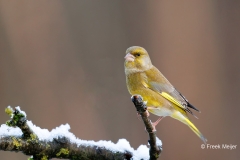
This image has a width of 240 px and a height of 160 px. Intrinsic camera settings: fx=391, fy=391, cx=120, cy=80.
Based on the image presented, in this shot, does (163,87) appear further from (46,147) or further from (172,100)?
(46,147)

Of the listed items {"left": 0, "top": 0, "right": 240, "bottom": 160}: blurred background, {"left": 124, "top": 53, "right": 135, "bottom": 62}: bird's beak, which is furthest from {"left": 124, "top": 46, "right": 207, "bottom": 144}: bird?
{"left": 0, "top": 0, "right": 240, "bottom": 160}: blurred background

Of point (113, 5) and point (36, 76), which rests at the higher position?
point (113, 5)

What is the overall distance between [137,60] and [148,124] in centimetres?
Result: 73

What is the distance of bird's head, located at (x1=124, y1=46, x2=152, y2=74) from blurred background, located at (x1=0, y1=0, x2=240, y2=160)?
161 cm

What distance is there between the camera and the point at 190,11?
12.9 ft

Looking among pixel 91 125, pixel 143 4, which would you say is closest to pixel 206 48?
pixel 143 4

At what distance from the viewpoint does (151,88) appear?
2139mm

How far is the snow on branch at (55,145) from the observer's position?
1.32 m

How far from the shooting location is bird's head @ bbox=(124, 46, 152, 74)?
1.95m

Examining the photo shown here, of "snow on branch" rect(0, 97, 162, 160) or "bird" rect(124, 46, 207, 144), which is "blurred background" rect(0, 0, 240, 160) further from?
"snow on branch" rect(0, 97, 162, 160)

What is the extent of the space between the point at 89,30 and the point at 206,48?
118cm

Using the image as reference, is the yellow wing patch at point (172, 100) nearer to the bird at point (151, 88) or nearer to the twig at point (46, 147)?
the bird at point (151, 88)

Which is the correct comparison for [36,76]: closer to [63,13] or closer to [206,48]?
[63,13]

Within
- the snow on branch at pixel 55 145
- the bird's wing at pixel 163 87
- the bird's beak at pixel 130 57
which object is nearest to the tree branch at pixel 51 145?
the snow on branch at pixel 55 145
